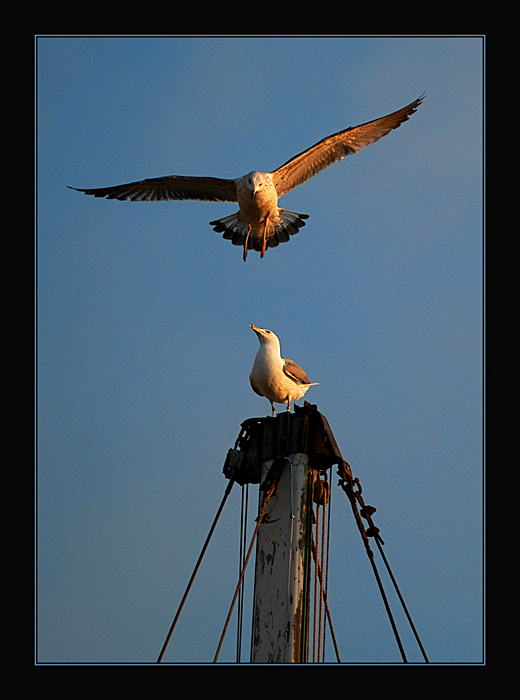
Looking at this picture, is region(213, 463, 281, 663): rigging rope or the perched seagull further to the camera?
the perched seagull

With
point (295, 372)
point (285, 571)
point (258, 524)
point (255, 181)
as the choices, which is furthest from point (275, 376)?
point (255, 181)

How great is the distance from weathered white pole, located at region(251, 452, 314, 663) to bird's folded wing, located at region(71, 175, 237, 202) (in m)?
6.38

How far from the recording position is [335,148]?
11.6m

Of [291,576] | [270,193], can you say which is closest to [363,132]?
[270,193]

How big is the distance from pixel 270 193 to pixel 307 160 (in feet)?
2.59

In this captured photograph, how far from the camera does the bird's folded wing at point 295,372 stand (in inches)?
275

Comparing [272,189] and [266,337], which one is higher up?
[272,189]

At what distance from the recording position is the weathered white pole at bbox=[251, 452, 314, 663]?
17.7ft

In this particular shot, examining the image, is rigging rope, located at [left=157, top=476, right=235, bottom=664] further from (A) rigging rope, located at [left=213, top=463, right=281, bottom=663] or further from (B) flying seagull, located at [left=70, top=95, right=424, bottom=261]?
(B) flying seagull, located at [left=70, top=95, right=424, bottom=261]

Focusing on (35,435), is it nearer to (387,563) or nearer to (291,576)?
(291,576)

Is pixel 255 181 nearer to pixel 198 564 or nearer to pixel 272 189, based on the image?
pixel 272 189

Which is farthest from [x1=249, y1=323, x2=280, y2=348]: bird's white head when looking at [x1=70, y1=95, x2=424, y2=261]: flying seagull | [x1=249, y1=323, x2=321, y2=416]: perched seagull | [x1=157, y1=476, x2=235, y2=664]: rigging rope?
[x1=70, y1=95, x2=424, y2=261]: flying seagull

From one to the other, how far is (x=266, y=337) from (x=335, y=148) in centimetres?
518

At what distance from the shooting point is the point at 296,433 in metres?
6.00
